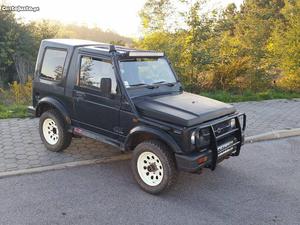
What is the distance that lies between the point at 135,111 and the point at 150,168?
0.79 metres

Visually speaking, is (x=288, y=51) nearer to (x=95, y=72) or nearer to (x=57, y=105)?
(x=95, y=72)

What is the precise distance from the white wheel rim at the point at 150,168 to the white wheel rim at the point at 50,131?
1861 mm

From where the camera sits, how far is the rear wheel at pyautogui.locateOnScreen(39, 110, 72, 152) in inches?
216

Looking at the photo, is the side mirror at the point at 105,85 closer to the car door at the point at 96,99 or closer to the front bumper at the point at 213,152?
the car door at the point at 96,99

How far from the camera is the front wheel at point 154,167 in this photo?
13.9 ft

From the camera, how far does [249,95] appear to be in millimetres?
10797

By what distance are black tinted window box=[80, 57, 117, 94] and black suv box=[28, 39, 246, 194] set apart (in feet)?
0.05

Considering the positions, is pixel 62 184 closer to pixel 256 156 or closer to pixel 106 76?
pixel 106 76

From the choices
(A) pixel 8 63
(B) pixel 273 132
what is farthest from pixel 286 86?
(A) pixel 8 63

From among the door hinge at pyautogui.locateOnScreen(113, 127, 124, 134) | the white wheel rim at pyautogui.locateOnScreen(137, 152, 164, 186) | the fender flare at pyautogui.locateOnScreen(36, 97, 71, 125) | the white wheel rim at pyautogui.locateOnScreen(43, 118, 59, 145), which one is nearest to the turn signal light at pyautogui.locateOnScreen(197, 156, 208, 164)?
the white wheel rim at pyautogui.locateOnScreen(137, 152, 164, 186)

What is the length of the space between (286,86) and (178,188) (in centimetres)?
904

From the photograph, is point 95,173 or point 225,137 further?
point 95,173

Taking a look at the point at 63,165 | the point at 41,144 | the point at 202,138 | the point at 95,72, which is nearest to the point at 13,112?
the point at 41,144

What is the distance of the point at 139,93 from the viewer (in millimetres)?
4773
